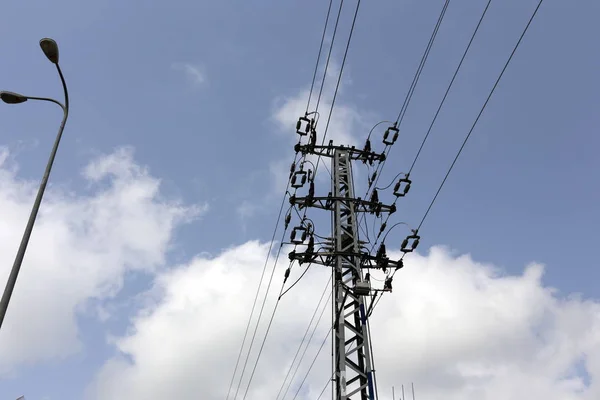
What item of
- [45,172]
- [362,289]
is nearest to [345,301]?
[362,289]

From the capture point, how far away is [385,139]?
1577 cm

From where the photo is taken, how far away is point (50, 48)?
9.54 m

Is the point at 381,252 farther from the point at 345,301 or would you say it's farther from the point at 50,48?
the point at 50,48

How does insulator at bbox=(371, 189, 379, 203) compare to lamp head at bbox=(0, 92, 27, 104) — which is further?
insulator at bbox=(371, 189, 379, 203)

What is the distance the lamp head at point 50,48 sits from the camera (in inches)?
371

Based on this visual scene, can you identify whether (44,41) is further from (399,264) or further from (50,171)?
(399,264)

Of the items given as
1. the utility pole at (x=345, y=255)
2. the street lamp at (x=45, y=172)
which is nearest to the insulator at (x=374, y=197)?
the utility pole at (x=345, y=255)

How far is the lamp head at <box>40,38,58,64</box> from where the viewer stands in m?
9.41

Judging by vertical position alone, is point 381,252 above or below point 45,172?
above

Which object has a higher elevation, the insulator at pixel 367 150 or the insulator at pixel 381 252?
the insulator at pixel 367 150

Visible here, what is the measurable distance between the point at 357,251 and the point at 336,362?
11.2 feet

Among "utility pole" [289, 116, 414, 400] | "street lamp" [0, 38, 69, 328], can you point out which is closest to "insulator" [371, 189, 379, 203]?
"utility pole" [289, 116, 414, 400]

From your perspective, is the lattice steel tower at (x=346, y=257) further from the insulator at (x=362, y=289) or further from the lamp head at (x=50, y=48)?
the lamp head at (x=50, y=48)

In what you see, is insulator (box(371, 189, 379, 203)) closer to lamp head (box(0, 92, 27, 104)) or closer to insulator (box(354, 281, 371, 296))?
insulator (box(354, 281, 371, 296))
